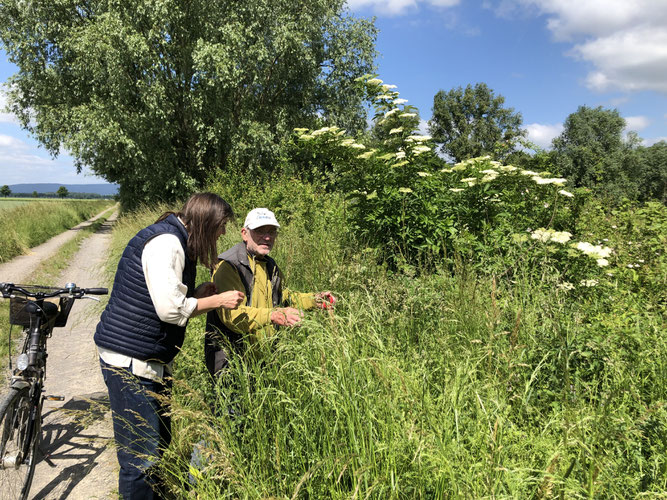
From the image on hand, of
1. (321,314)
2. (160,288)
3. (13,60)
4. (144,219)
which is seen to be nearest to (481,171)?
(321,314)

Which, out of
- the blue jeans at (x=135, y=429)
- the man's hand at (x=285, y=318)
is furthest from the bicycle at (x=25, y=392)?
the man's hand at (x=285, y=318)

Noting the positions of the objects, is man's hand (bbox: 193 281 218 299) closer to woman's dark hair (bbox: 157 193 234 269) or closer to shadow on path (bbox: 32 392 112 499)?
woman's dark hair (bbox: 157 193 234 269)

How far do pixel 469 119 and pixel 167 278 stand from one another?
168 feet

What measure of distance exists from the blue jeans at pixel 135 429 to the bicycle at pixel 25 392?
2.64 feet

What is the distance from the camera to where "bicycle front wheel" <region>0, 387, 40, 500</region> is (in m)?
2.72

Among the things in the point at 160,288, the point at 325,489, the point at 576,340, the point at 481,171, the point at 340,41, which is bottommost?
the point at 325,489

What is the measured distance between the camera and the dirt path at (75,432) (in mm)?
2977

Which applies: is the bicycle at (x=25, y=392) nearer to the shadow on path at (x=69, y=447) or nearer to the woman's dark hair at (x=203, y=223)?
the shadow on path at (x=69, y=447)

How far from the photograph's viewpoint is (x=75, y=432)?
3.69 m

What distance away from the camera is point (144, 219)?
41.4 ft

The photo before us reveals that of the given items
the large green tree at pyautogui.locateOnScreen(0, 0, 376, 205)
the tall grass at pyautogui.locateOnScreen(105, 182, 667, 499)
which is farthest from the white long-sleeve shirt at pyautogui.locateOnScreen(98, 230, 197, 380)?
the large green tree at pyautogui.locateOnScreen(0, 0, 376, 205)

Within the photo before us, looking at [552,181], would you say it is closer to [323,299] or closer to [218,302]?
[323,299]

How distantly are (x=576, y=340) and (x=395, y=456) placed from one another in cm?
159

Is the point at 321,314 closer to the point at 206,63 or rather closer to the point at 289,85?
the point at 206,63
